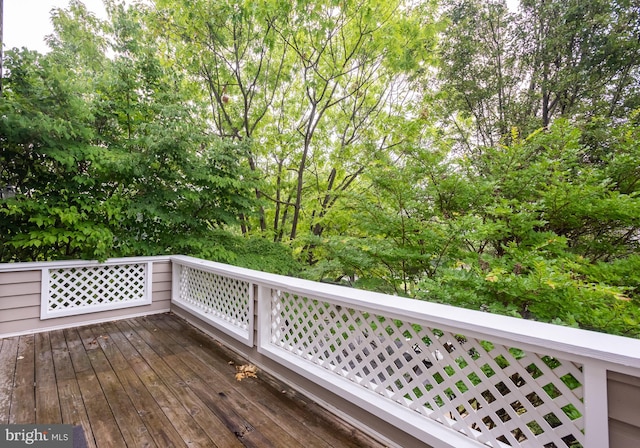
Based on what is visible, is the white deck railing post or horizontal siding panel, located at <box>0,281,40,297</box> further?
horizontal siding panel, located at <box>0,281,40,297</box>

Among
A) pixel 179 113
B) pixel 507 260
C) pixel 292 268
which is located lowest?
pixel 292 268

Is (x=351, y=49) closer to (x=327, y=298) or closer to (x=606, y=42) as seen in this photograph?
(x=606, y=42)

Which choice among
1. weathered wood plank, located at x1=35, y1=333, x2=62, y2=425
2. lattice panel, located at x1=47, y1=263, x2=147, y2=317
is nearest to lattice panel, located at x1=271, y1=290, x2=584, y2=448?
weathered wood plank, located at x1=35, y1=333, x2=62, y2=425

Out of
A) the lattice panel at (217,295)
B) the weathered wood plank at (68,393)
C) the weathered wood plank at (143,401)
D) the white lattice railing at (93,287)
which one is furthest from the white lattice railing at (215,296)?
the weathered wood plank at (68,393)

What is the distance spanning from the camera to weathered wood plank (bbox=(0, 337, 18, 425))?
2.04m

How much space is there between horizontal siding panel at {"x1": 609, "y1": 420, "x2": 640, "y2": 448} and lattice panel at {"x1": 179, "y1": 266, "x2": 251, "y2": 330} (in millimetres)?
2512

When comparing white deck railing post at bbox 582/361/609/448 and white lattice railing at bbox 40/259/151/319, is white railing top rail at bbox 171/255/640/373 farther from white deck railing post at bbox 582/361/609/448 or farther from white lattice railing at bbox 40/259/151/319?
white lattice railing at bbox 40/259/151/319

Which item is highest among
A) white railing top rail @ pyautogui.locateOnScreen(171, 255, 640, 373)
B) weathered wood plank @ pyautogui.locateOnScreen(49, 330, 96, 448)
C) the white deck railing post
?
white railing top rail @ pyautogui.locateOnScreen(171, 255, 640, 373)

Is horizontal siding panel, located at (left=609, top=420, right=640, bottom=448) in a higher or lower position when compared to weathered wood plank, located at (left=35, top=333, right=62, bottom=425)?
higher

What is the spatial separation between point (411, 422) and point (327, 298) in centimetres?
87

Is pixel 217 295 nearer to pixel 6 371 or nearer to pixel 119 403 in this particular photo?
pixel 119 403

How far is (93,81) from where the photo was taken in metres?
4.44

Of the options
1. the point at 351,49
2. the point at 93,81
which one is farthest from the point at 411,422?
the point at 351,49

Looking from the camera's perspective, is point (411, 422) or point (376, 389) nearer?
point (411, 422)
